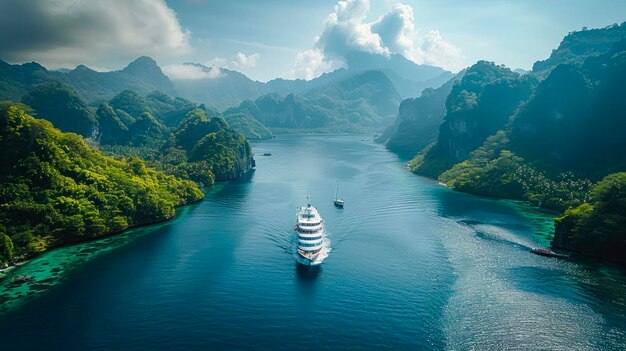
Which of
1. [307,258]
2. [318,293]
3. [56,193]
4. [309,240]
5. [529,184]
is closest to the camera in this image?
[318,293]

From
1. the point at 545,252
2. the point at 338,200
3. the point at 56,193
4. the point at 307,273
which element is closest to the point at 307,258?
the point at 307,273

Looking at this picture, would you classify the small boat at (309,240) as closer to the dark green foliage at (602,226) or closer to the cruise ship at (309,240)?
the cruise ship at (309,240)

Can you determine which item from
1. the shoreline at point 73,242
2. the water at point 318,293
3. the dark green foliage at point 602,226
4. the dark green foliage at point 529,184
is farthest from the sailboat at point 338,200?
the dark green foliage at point 602,226

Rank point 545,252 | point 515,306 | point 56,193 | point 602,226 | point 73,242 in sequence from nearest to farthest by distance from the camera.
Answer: point 515,306 → point 602,226 → point 545,252 → point 73,242 → point 56,193

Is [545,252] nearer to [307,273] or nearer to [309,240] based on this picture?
[309,240]

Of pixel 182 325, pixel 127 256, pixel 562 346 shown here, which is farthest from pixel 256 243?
pixel 562 346

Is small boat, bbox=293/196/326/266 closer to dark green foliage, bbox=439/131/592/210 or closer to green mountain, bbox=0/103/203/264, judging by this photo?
green mountain, bbox=0/103/203/264

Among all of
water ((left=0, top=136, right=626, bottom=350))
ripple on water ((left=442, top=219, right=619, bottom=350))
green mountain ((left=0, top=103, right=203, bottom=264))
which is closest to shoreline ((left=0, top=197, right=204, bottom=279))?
green mountain ((left=0, top=103, right=203, bottom=264))
